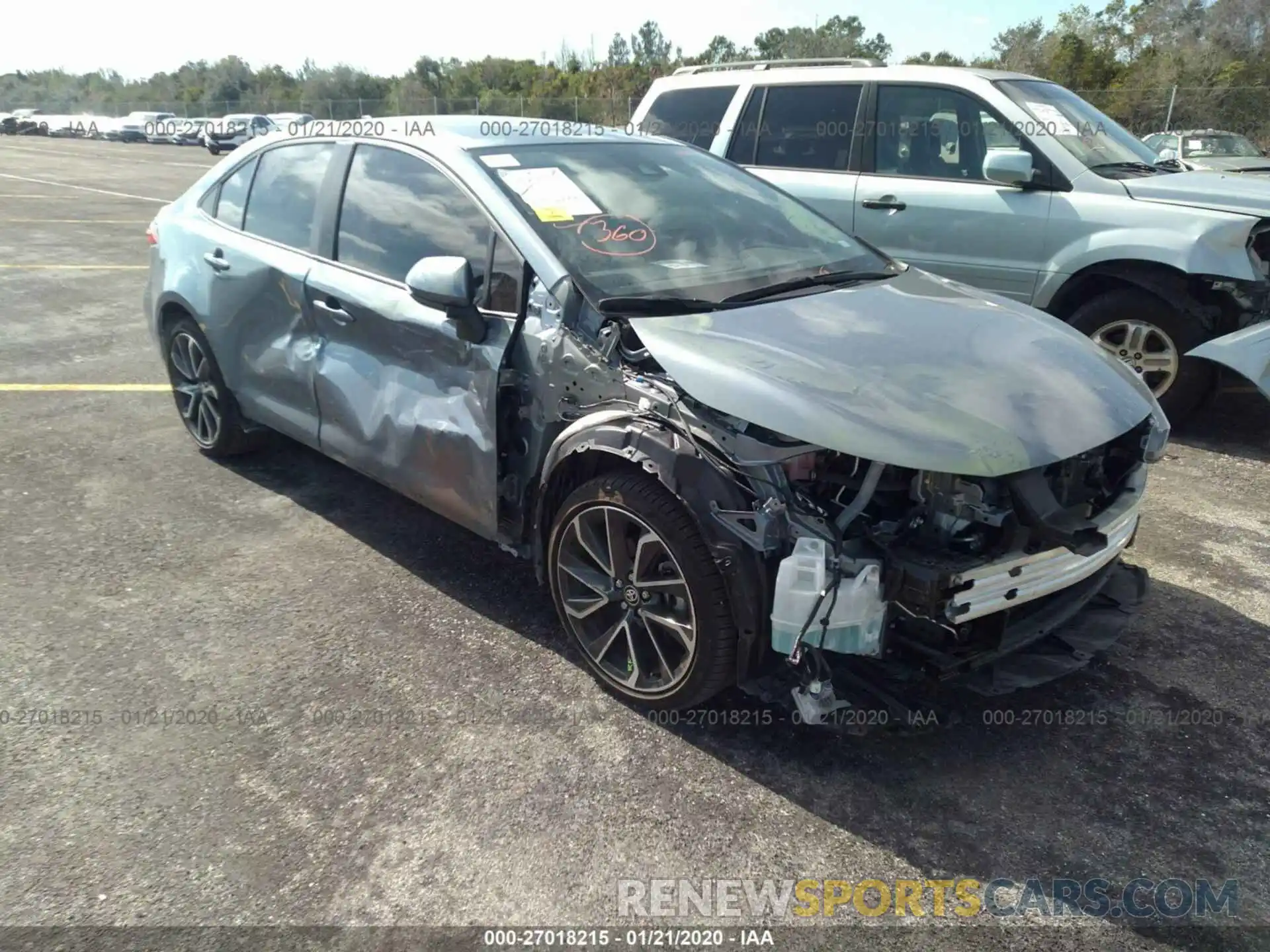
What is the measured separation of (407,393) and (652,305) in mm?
1097

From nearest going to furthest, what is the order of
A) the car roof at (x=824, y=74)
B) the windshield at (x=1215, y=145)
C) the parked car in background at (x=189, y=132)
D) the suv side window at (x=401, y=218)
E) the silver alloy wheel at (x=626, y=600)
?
the silver alloy wheel at (x=626, y=600), the suv side window at (x=401, y=218), the car roof at (x=824, y=74), the windshield at (x=1215, y=145), the parked car in background at (x=189, y=132)

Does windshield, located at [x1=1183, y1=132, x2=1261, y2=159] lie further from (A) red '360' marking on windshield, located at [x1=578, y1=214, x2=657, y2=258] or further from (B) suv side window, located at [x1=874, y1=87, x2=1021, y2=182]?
(A) red '360' marking on windshield, located at [x1=578, y1=214, x2=657, y2=258]

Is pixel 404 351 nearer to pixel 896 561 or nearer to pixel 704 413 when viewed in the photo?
pixel 704 413

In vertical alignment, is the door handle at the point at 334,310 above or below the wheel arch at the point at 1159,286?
above

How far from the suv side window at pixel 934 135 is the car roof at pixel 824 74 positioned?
10cm

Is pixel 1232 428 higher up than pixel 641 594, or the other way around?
pixel 641 594

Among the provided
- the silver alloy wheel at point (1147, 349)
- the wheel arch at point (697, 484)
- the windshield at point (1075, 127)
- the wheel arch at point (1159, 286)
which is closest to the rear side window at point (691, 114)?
the windshield at point (1075, 127)

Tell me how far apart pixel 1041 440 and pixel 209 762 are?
105 inches

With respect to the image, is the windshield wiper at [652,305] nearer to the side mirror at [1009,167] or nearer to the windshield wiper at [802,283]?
the windshield wiper at [802,283]

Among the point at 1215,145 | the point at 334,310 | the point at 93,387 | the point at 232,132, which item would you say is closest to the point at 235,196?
the point at 334,310

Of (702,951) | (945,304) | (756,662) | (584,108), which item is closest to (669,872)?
(702,951)

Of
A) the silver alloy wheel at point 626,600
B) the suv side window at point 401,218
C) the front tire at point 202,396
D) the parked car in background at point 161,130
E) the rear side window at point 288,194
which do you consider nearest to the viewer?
the silver alloy wheel at point 626,600

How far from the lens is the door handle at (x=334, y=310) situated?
3.72 m

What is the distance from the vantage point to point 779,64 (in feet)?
22.6
